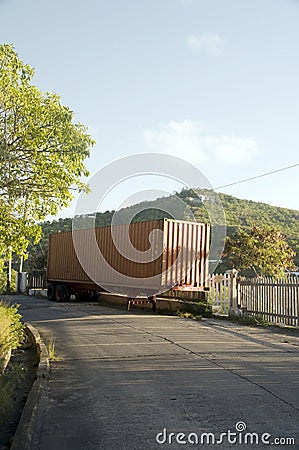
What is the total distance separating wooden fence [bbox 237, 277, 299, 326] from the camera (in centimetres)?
1523

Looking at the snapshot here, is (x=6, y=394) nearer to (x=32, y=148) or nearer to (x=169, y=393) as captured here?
(x=169, y=393)

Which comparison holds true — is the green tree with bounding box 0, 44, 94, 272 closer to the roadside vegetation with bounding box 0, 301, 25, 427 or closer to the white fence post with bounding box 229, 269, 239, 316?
the roadside vegetation with bounding box 0, 301, 25, 427

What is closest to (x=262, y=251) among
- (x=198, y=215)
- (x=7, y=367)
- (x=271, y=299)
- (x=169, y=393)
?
(x=271, y=299)

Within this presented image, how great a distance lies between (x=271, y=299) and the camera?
1619 cm

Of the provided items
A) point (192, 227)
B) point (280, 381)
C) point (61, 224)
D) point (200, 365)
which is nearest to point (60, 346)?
point (200, 365)

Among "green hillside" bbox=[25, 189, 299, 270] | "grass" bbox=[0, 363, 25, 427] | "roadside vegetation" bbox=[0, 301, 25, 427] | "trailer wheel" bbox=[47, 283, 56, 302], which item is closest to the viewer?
"grass" bbox=[0, 363, 25, 427]

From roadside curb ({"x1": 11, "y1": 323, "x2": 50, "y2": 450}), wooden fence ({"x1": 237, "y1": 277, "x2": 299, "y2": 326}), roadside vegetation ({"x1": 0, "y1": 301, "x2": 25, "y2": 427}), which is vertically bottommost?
roadside curb ({"x1": 11, "y1": 323, "x2": 50, "y2": 450})

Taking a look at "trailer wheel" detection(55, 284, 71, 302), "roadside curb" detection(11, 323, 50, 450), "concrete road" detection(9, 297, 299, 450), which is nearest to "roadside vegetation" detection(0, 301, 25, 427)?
"roadside curb" detection(11, 323, 50, 450)

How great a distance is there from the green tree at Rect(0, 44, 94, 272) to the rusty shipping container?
268 inches

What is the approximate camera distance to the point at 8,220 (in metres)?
11.5

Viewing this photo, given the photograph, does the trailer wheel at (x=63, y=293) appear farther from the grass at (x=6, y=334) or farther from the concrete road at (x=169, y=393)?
the grass at (x=6, y=334)

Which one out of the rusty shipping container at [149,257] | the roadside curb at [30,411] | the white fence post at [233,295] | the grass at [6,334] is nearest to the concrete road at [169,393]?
the roadside curb at [30,411]

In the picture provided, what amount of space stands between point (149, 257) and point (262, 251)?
608cm

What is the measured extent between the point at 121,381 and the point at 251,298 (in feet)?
33.7
